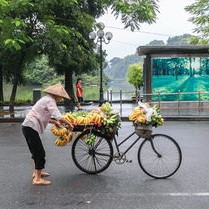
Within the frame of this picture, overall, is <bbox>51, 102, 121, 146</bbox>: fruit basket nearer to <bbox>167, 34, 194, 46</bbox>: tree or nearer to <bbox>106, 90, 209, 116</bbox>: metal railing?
<bbox>106, 90, 209, 116</bbox>: metal railing

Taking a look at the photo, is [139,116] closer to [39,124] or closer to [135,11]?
[39,124]

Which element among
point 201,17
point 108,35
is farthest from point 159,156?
point 201,17

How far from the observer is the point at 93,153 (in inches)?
314

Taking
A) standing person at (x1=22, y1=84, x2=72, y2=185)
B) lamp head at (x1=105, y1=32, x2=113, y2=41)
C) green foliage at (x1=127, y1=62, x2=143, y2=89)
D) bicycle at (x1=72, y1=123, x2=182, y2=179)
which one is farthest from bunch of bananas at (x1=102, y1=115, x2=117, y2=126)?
green foliage at (x1=127, y1=62, x2=143, y2=89)

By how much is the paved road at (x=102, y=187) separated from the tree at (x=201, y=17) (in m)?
23.9

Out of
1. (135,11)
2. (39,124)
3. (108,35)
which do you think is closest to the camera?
(39,124)

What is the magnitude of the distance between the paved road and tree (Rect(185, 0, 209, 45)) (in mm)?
23891

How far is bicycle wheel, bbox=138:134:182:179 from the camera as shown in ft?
25.3

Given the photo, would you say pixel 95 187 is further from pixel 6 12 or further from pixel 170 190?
pixel 6 12

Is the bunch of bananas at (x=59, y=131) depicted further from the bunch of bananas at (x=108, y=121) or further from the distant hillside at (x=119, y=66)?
the distant hillside at (x=119, y=66)

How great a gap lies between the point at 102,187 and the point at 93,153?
1053mm

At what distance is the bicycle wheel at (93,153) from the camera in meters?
7.92

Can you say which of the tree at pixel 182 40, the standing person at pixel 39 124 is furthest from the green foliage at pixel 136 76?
the standing person at pixel 39 124

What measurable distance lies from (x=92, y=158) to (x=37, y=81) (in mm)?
49172
